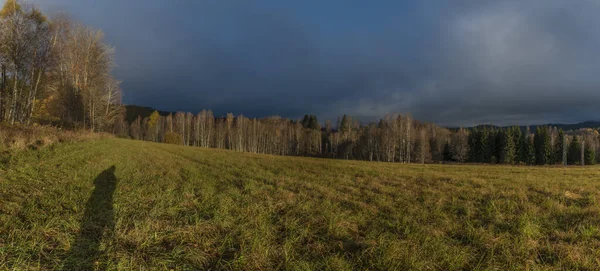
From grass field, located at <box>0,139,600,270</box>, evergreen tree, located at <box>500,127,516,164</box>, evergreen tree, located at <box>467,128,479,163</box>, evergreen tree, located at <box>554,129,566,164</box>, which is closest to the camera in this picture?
grass field, located at <box>0,139,600,270</box>

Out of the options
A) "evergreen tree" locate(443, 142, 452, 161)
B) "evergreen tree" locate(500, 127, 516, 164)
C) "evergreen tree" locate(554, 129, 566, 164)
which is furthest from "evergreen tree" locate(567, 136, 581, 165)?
"evergreen tree" locate(443, 142, 452, 161)

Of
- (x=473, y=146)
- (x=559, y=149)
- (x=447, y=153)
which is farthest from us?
(x=447, y=153)

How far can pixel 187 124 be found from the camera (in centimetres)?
8956

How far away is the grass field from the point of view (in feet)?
13.1

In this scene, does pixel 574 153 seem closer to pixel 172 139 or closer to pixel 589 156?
pixel 589 156

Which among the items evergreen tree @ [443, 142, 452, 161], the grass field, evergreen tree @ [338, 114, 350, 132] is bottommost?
evergreen tree @ [443, 142, 452, 161]

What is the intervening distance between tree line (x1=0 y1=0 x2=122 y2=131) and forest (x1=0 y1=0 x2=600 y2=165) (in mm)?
81

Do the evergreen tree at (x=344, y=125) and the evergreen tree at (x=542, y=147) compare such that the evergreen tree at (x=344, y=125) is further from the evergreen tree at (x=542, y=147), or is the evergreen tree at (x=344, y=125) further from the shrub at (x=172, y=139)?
the shrub at (x=172, y=139)

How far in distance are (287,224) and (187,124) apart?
9245 centimetres

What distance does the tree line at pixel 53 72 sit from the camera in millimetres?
21641

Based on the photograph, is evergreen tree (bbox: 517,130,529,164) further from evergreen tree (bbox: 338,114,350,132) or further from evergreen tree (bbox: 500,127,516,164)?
evergreen tree (bbox: 338,114,350,132)

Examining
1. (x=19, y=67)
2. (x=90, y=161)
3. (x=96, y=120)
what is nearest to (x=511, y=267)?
(x=90, y=161)

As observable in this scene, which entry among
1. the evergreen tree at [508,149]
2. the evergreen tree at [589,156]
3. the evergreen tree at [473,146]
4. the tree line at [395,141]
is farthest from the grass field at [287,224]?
the evergreen tree at [589,156]

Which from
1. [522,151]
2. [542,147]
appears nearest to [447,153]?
[522,151]
